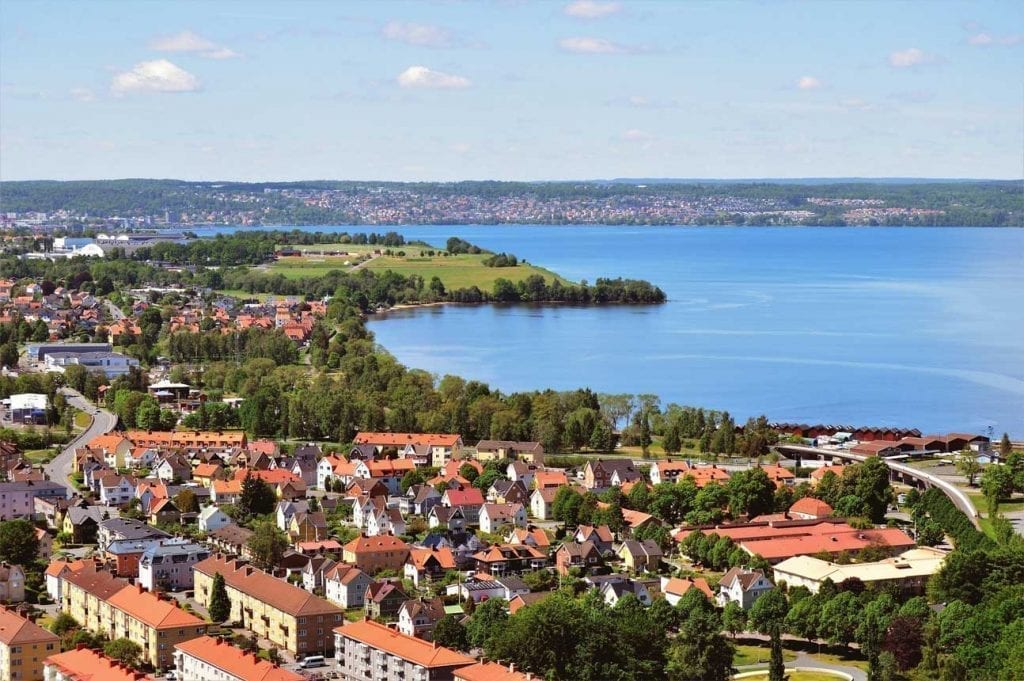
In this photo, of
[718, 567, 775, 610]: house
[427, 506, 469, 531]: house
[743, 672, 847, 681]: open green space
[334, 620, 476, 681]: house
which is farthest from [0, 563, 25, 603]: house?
[743, 672, 847, 681]: open green space

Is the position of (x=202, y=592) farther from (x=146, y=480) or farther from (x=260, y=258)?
(x=260, y=258)

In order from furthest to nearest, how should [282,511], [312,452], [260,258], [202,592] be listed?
[260,258] → [312,452] → [282,511] → [202,592]

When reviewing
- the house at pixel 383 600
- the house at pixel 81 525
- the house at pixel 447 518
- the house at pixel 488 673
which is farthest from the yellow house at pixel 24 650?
the house at pixel 447 518

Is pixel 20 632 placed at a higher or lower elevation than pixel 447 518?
higher

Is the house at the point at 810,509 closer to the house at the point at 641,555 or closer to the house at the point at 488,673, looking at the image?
the house at the point at 641,555

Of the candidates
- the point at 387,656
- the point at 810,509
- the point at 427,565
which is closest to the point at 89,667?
the point at 387,656

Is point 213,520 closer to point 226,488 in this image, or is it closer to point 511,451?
point 226,488

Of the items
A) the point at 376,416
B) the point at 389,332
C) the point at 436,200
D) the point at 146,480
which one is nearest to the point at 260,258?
the point at 389,332
